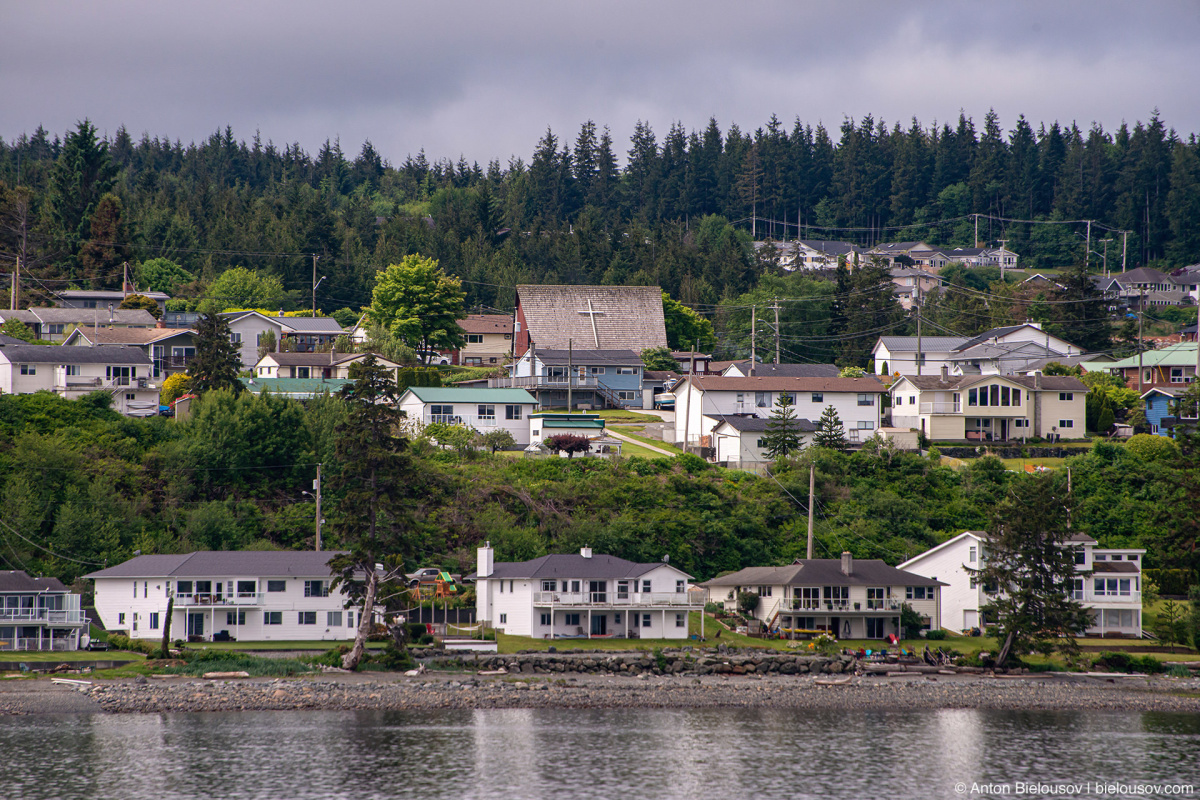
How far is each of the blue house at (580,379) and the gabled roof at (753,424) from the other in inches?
494

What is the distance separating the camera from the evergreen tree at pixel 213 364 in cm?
6494

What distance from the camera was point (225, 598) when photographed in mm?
47688

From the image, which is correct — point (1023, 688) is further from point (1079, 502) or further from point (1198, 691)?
point (1079, 502)

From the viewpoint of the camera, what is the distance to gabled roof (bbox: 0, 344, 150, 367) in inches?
2618

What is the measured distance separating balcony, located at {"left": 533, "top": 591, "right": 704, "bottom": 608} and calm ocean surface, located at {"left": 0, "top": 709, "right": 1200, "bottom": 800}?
26.9ft

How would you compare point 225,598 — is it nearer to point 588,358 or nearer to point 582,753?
point 582,753

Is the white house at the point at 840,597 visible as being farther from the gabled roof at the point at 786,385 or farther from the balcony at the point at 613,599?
the gabled roof at the point at 786,385

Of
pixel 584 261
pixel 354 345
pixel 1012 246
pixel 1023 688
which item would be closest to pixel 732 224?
pixel 1012 246

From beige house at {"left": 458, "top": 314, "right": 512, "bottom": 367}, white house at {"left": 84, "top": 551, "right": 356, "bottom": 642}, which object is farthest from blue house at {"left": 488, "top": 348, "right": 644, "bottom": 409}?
white house at {"left": 84, "top": 551, "right": 356, "bottom": 642}

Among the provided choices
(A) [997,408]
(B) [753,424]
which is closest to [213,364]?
(B) [753,424]

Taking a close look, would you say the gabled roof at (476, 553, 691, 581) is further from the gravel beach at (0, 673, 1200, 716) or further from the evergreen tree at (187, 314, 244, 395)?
the evergreen tree at (187, 314, 244, 395)

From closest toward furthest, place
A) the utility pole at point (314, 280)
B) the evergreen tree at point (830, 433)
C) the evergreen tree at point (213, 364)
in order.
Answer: the evergreen tree at point (213, 364) → the evergreen tree at point (830, 433) → the utility pole at point (314, 280)

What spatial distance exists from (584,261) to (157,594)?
243 feet

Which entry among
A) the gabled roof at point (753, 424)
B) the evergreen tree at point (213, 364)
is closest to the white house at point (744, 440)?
the gabled roof at point (753, 424)
